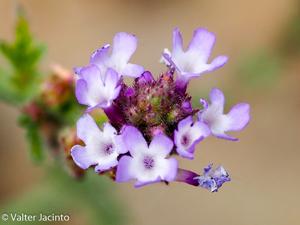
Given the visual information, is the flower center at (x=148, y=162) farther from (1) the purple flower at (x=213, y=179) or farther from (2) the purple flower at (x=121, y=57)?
(2) the purple flower at (x=121, y=57)

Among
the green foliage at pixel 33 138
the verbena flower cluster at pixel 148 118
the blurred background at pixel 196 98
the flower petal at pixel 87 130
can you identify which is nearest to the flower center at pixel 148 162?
the verbena flower cluster at pixel 148 118

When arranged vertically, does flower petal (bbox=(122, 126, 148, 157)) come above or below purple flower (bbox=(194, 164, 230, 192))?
above

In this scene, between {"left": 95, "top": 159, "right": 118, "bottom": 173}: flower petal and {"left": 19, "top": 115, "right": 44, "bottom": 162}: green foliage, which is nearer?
{"left": 95, "top": 159, "right": 118, "bottom": 173}: flower petal

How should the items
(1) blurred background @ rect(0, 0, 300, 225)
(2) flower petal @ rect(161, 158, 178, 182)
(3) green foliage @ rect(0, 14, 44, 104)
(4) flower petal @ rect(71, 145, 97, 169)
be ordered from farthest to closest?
(1) blurred background @ rect(0, 0, 300, 225), (3) green foliage @ rect(0, 14, 44, 104), (4) flower petal @ rect(71, 145, 97, 169), (2) flower petal @ rect(161, 158, 178, 182)

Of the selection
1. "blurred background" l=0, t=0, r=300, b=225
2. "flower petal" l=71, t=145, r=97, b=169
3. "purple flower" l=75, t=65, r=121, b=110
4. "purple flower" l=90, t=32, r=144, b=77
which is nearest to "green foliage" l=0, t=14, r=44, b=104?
"blurred background" l=0, t=0, r=300, b=225

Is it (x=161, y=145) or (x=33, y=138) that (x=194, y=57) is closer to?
(x=161, y=145)

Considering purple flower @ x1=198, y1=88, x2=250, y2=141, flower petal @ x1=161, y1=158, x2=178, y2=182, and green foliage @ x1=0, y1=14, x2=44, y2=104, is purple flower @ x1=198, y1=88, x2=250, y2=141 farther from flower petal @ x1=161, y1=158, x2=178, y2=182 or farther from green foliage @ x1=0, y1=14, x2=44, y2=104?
green foliage @ x1=0, y1=14, x2=44, y2=104

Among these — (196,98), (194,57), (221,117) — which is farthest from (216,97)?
(196,98)
